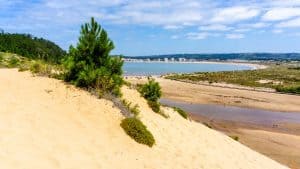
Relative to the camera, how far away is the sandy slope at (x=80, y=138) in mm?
11664

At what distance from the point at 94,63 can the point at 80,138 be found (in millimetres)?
5368

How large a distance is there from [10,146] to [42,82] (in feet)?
26.1

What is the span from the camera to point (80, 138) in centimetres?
1362

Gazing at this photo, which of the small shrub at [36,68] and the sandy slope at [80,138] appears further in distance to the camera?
the small shrub at [36,68]

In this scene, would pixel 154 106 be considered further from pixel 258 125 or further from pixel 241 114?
pixel 241 114

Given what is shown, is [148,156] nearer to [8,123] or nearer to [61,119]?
[61,119]

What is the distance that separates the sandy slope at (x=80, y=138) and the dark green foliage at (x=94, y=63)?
79 centimetres

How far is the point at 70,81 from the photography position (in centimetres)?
1880

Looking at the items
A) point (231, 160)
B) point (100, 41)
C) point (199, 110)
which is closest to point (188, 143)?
point (231, 160)

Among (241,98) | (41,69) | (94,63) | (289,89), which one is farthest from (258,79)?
(94,63)

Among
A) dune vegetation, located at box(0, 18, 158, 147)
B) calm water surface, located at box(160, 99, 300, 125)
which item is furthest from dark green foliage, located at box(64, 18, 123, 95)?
calm water surface, located at box(160, 99, 300, 125)

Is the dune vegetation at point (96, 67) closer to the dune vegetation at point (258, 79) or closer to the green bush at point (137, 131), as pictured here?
the green bush at point (137, 131)

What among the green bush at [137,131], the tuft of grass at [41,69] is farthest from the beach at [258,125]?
the tuft of grass at [41,69]

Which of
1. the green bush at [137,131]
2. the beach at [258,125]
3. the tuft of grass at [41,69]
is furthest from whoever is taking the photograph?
the beach at [258,125]
